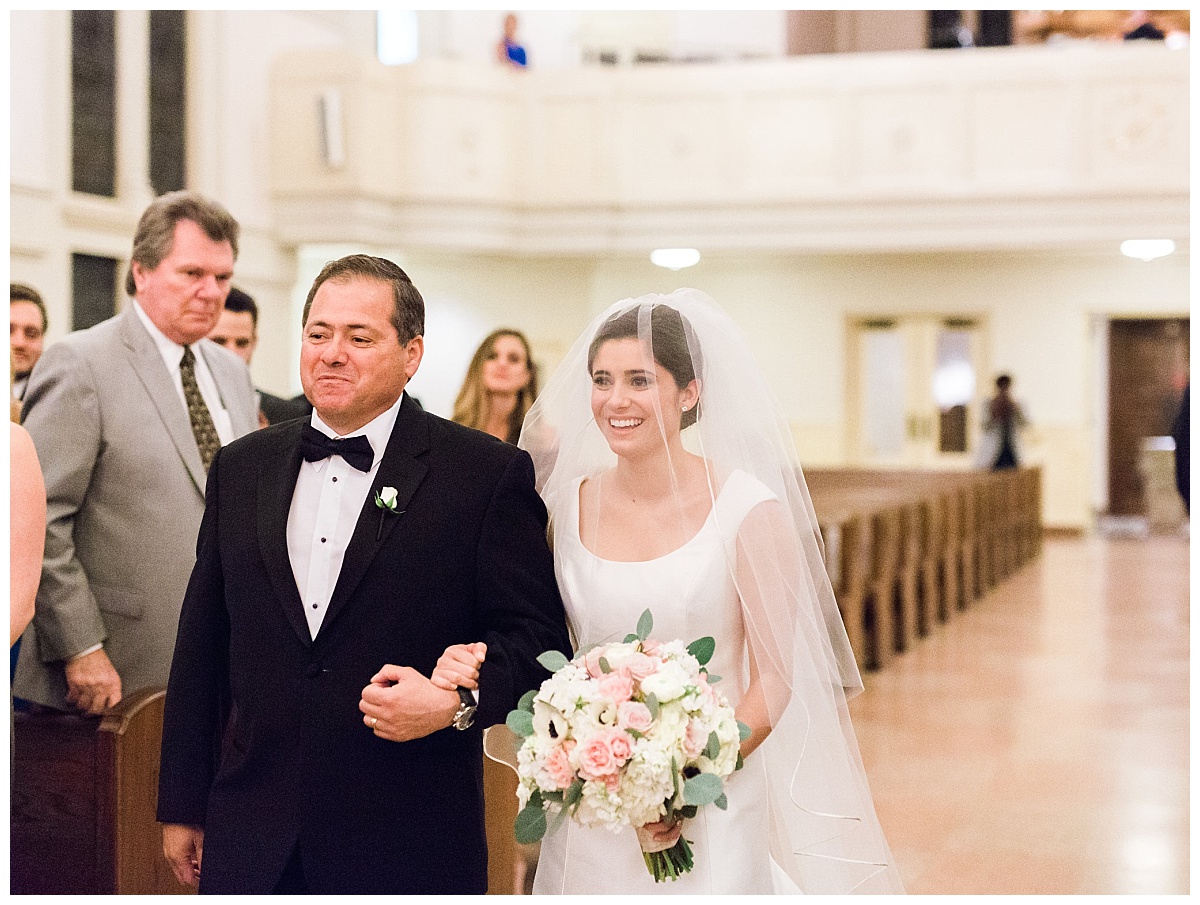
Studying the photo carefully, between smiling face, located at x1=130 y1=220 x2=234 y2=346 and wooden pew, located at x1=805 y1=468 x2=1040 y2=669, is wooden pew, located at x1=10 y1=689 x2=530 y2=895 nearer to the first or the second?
smiling face, located at x1=130 y1=220 x2=234 y2=346

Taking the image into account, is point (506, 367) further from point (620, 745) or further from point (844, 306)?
point (844, 306)

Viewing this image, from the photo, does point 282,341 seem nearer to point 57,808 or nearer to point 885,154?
point 885,154

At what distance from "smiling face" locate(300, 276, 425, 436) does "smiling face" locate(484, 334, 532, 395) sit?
2.61 metres

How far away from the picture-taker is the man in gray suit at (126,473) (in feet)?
9.43

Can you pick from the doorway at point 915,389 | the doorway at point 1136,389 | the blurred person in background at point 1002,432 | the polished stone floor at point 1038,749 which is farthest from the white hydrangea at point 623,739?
the doorway at point 1136,389

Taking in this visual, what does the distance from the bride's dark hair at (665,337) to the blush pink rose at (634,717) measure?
2.05 ft

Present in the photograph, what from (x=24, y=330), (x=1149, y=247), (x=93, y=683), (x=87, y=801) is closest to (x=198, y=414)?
(x=93, y=683)

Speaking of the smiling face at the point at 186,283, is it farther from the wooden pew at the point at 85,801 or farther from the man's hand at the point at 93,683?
the wooden pew at the point at 85,801

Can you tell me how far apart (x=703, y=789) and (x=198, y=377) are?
183cm

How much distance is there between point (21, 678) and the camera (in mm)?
3000

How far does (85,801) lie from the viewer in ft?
8.71

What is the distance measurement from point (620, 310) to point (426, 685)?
2.44 feet

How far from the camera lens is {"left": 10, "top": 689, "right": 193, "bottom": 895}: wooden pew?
2633mm

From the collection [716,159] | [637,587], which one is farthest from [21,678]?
[716,159]
